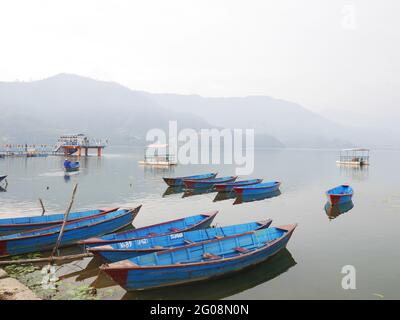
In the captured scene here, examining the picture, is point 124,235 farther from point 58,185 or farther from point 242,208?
point 58,185

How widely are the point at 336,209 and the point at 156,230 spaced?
25.2 metres

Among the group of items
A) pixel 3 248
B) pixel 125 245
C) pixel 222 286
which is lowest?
pixel 222 286

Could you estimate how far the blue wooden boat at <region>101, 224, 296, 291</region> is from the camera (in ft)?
50.9

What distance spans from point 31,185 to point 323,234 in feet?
157

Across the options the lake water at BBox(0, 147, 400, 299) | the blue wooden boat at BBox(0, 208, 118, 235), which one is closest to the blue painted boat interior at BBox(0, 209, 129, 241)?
the blue wooden boat at BBox(0, 208, 118, 235)

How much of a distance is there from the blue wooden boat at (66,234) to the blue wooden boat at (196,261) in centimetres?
858

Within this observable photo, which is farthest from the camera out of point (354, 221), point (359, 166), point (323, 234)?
point (359, 166)

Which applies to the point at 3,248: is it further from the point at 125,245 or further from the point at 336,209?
the point at 336,209

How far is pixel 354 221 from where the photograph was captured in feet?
110

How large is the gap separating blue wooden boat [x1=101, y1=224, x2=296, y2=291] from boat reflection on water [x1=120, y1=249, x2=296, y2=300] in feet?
1.35

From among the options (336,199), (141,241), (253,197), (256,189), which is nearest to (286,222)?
(336,199)

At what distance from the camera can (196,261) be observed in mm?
18328

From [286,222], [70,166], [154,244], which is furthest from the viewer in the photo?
[70,166]
